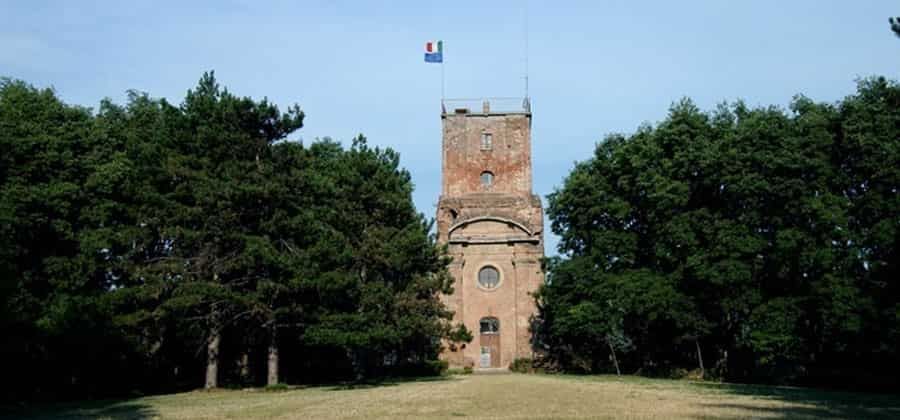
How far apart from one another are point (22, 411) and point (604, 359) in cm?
2887

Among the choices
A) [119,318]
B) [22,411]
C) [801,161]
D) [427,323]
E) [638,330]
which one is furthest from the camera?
[638,330]

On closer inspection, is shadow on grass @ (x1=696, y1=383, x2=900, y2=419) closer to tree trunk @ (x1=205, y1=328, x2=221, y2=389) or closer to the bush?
tree trunk @ (x1=205, y1=328, x2=221, y2=389)

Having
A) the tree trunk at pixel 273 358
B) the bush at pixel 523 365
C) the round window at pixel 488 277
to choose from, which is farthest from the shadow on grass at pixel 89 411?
the round window at pixel 488 277

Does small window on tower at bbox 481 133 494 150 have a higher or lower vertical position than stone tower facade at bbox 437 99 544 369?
higher

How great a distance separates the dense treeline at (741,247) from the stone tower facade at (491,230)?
12.3 feet

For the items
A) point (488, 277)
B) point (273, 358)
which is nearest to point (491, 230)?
point (488, 277)

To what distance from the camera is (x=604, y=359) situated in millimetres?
43281

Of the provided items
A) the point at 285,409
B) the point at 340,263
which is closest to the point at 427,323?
the point at 340,263

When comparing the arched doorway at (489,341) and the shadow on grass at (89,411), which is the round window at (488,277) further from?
the shadow on grass at (89,411)

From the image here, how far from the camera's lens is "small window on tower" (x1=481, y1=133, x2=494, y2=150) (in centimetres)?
5053

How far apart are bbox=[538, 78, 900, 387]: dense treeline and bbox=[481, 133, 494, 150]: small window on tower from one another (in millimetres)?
7721

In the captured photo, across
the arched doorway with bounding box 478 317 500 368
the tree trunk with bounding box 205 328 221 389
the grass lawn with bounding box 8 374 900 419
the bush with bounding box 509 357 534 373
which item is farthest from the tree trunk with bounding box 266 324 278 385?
the arched doorway with bounding box 478 317 500 368

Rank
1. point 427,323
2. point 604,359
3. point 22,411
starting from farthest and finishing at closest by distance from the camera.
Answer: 1. point 604,359
2. point 427,323
3. point 22,411

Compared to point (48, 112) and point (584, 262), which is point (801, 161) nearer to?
point (584, 262)
